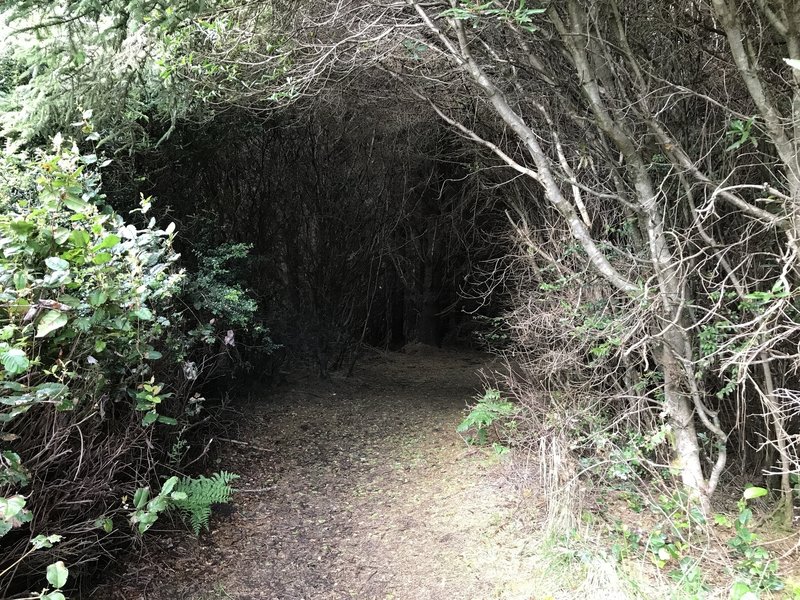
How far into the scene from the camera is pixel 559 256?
4.79 metres

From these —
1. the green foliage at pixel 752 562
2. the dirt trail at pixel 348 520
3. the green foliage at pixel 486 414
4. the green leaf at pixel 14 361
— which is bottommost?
the dirt trail at pixel 348 520

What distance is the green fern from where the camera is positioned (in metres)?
3.43

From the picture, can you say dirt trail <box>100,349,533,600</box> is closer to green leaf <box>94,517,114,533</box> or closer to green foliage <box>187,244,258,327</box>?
green leaf <box>94,517,114,533</box>

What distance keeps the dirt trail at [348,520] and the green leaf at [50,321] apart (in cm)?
164

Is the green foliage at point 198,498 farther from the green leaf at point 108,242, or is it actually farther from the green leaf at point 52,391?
the green leaf at point 108,242

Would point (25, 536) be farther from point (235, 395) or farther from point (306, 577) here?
point (235, 395)

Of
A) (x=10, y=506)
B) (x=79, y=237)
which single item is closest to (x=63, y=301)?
(x=79, y=237)

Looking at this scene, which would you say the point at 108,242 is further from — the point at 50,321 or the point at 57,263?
the point at 50,321

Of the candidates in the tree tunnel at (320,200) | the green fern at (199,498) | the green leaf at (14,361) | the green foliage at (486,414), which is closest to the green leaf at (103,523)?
the green fern at (199,498)

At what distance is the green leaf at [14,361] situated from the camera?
6.44ft

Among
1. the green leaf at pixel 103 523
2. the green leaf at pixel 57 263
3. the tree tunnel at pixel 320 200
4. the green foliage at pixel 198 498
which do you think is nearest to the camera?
the green leaf at pixel 57 263

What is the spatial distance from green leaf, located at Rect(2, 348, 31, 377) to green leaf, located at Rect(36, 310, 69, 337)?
0.62 ft

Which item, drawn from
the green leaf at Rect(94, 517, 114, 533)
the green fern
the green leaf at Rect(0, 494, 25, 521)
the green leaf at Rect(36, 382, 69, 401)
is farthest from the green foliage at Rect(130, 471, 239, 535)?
the green leaf at Rect(0, 494, 25, 521)

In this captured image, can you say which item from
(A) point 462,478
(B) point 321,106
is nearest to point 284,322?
(B) point 321,106
